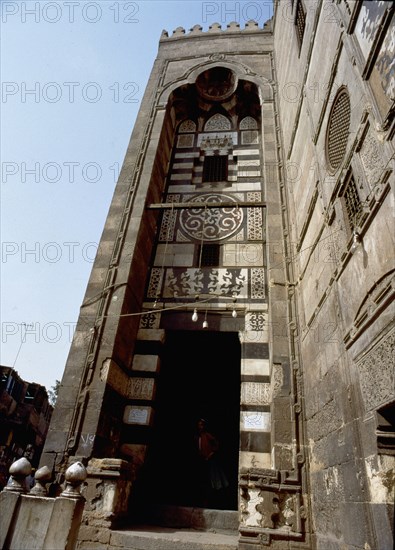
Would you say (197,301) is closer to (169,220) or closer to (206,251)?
(206,251)

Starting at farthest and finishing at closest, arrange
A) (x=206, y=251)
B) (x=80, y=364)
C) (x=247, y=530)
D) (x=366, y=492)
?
(x=206, y=251) → (x=80, y=364) → (x=247, y=530) → (x=366, y=492)

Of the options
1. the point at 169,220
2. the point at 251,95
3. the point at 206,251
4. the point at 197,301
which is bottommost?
the point at 197,301

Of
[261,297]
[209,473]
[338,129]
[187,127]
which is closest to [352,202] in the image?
[338,129]

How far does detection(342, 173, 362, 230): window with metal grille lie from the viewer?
3945 millimetres

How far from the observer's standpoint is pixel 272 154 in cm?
857

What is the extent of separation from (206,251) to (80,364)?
3789 mm

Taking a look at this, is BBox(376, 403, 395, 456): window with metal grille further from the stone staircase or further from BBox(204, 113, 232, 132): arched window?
BBox(204, 113, 232, 132): arched window

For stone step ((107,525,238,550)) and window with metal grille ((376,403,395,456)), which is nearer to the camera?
window with metal grille ((376,403,395,456))

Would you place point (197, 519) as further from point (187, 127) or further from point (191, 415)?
point (187, 127)

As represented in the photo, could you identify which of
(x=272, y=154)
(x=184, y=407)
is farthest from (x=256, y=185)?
(x=184, y=407)

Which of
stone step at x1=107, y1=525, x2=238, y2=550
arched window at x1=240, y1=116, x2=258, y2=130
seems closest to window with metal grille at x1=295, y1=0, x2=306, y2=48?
arched window at x1=240, y1=116, x2=258, y2=130

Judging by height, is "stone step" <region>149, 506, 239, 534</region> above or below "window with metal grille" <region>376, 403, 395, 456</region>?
below

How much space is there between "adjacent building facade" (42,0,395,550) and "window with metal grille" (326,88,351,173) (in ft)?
0.15

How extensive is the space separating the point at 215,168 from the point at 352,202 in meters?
6.16
